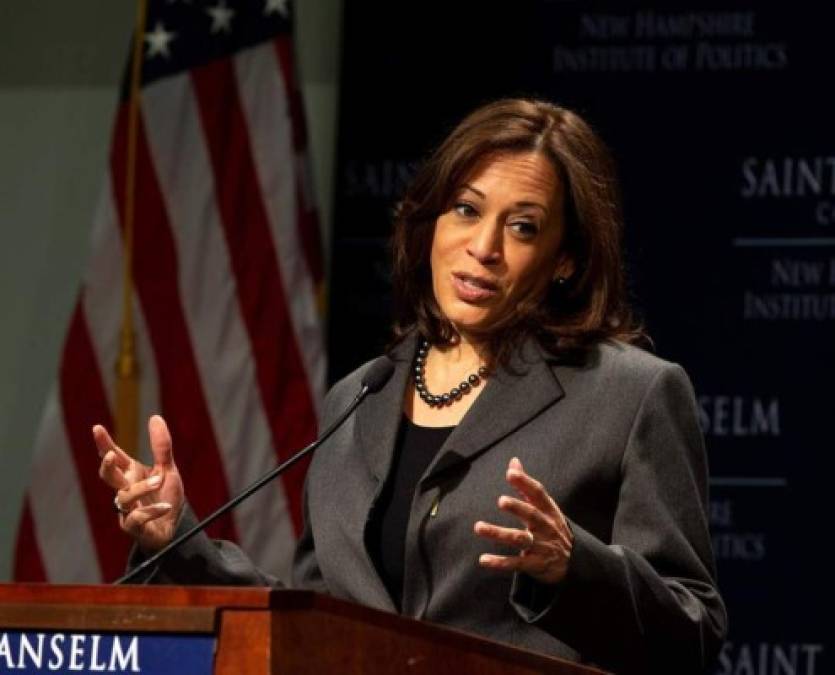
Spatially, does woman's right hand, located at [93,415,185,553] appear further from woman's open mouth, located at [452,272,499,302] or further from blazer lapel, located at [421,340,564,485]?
woman's open mouth, located at [452,272,499,302]

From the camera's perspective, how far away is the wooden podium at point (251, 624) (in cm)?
189

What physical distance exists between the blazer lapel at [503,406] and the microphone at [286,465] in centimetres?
14

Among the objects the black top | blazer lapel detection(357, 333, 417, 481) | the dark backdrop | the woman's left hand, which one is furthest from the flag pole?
the woman's left hand

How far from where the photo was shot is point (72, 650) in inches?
77.7

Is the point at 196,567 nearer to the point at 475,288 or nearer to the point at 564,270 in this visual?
the point at 475,288

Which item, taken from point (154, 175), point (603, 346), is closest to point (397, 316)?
point (603, 346)

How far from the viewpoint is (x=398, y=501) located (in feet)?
8.87

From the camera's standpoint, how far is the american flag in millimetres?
5184

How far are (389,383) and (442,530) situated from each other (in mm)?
345

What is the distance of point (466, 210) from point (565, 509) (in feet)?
1.58

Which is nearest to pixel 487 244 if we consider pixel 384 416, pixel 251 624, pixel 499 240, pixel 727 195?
pixel 499 240

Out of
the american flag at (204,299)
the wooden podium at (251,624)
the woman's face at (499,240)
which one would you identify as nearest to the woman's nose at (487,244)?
the woman's face at (499,240)

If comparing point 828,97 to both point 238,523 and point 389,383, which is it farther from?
point 389,383

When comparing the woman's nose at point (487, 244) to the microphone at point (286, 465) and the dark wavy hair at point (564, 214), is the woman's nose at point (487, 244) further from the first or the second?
the microphone at point (286, 465)
